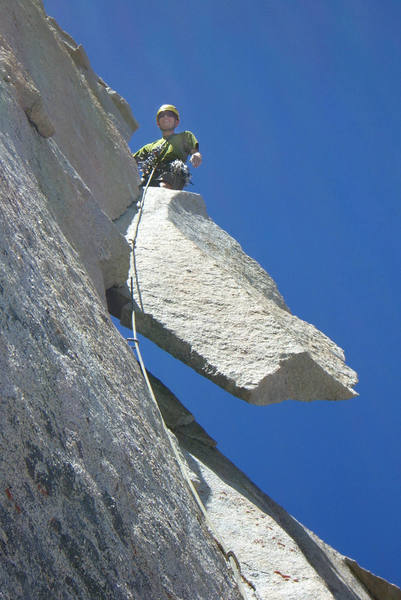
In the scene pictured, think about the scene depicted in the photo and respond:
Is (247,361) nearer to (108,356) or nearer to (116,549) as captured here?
(108,356)

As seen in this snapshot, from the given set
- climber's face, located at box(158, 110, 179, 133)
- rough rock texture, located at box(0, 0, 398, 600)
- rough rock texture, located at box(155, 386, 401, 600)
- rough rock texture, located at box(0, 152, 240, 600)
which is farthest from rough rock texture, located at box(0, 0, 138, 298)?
rough rock texture, located at box(155, 386, 401, 600)

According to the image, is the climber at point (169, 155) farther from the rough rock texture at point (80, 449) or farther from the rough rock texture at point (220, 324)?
the rough rock texture at point (80, 449)

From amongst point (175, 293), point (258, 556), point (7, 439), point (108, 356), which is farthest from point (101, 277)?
point (7, 439)

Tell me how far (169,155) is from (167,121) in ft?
1.95

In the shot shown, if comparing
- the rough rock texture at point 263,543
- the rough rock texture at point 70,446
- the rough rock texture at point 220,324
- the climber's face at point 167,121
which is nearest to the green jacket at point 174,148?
the climber's face at point 167,121

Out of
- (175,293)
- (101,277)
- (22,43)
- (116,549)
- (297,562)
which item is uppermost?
(22,43)

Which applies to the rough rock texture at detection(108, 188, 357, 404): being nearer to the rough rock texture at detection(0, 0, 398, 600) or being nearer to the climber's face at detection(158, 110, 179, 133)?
the rough rock texture at detection(0, 0, 398, 600)

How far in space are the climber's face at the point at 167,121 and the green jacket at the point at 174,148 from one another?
19cm

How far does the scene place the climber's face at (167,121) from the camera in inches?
242

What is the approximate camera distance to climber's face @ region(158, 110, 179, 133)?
6145mm

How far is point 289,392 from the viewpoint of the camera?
3209 millimetres

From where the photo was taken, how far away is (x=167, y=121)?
6.14 m

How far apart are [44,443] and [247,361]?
2010mm

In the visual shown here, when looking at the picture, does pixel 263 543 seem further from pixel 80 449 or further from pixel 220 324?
pixel 80 449
